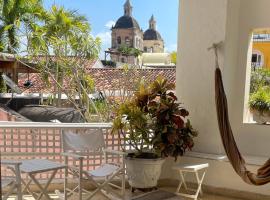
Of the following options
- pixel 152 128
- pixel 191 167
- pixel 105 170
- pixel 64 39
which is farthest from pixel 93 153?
pixel 64 39

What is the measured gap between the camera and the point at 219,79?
11.5 feet

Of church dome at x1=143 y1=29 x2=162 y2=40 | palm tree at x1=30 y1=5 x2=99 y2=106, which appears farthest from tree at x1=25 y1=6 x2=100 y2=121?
church dome at x1=143 y1=29 x2=162 y2=40

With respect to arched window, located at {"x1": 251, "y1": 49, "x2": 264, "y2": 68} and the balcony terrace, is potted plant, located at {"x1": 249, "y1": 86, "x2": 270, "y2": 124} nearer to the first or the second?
the balcony terrace

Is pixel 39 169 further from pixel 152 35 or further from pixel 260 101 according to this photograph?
pixel 152 35

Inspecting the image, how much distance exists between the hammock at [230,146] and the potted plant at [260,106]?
2.71 ft

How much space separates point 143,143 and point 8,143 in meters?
1.58

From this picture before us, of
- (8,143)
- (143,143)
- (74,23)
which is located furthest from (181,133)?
(74,23)

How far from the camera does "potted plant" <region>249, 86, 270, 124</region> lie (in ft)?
13.2

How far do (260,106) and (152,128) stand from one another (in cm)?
150

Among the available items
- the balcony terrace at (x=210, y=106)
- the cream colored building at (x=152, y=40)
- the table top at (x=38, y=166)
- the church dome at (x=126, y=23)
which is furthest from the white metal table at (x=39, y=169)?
the cream colored building at (x=152, y=40)

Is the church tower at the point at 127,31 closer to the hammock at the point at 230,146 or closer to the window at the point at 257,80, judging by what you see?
the window at the point at 257,80

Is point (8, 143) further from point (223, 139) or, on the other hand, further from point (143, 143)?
point (223, 139)

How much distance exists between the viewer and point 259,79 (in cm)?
431

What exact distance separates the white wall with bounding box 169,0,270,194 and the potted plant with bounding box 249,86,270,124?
196mm
